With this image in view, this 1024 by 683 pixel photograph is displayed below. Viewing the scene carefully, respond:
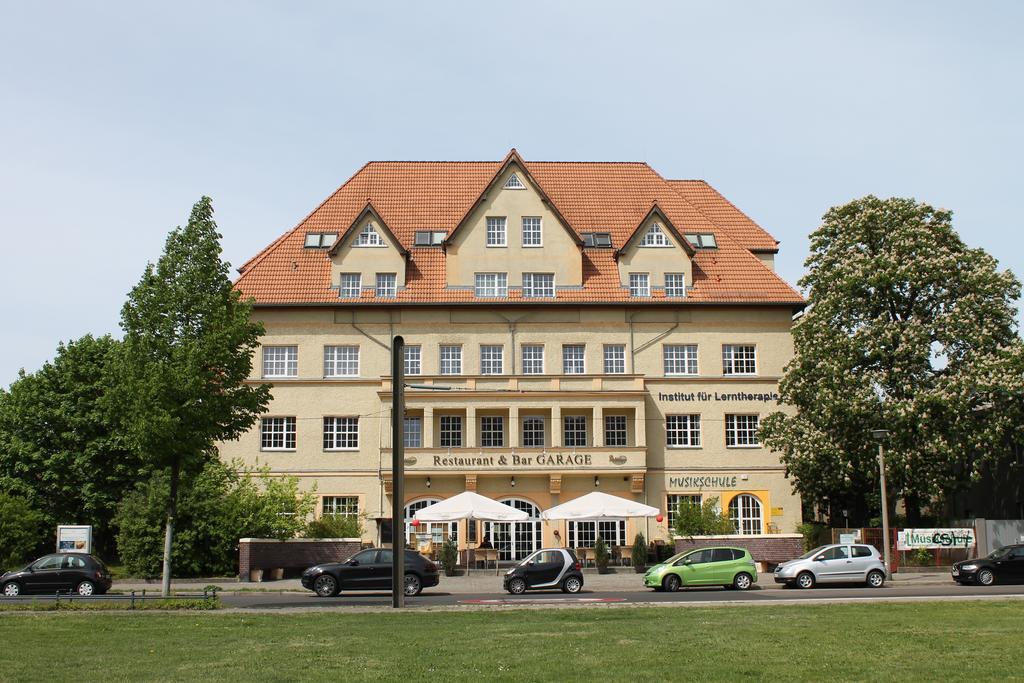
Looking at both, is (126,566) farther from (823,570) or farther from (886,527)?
(886,527)

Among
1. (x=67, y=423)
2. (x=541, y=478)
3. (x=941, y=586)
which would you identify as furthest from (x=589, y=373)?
(x=67, y=423)

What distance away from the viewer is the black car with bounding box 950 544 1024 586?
36281 mm

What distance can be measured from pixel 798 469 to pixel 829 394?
3495 mm

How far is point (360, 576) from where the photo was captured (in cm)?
3366

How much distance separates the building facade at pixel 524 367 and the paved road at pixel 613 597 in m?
14.5

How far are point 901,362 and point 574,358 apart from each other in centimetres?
1473

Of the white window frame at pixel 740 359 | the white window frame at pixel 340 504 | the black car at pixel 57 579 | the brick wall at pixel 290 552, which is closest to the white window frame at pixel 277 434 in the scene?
the white window frame at pixel 340 504

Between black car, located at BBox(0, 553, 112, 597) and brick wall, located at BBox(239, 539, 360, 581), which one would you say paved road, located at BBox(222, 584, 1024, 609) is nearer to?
black car, located at BBox(0, 553, 112, 597)

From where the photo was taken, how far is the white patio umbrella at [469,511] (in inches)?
1655

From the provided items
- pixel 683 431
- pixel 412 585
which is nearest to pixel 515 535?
pixel 683 431

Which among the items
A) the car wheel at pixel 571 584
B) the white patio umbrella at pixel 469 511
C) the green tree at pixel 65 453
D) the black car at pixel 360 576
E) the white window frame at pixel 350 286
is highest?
the white window frame at pixel 350 286

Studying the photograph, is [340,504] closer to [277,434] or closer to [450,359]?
[277,434]

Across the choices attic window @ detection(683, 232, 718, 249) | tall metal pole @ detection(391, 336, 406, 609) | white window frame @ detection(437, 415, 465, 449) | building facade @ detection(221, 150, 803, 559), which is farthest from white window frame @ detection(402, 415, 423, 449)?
tall metal pole @ detection(391, 336, 406, 609)

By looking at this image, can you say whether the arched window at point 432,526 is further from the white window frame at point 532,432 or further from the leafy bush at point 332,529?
the white window frame at point 532,432
